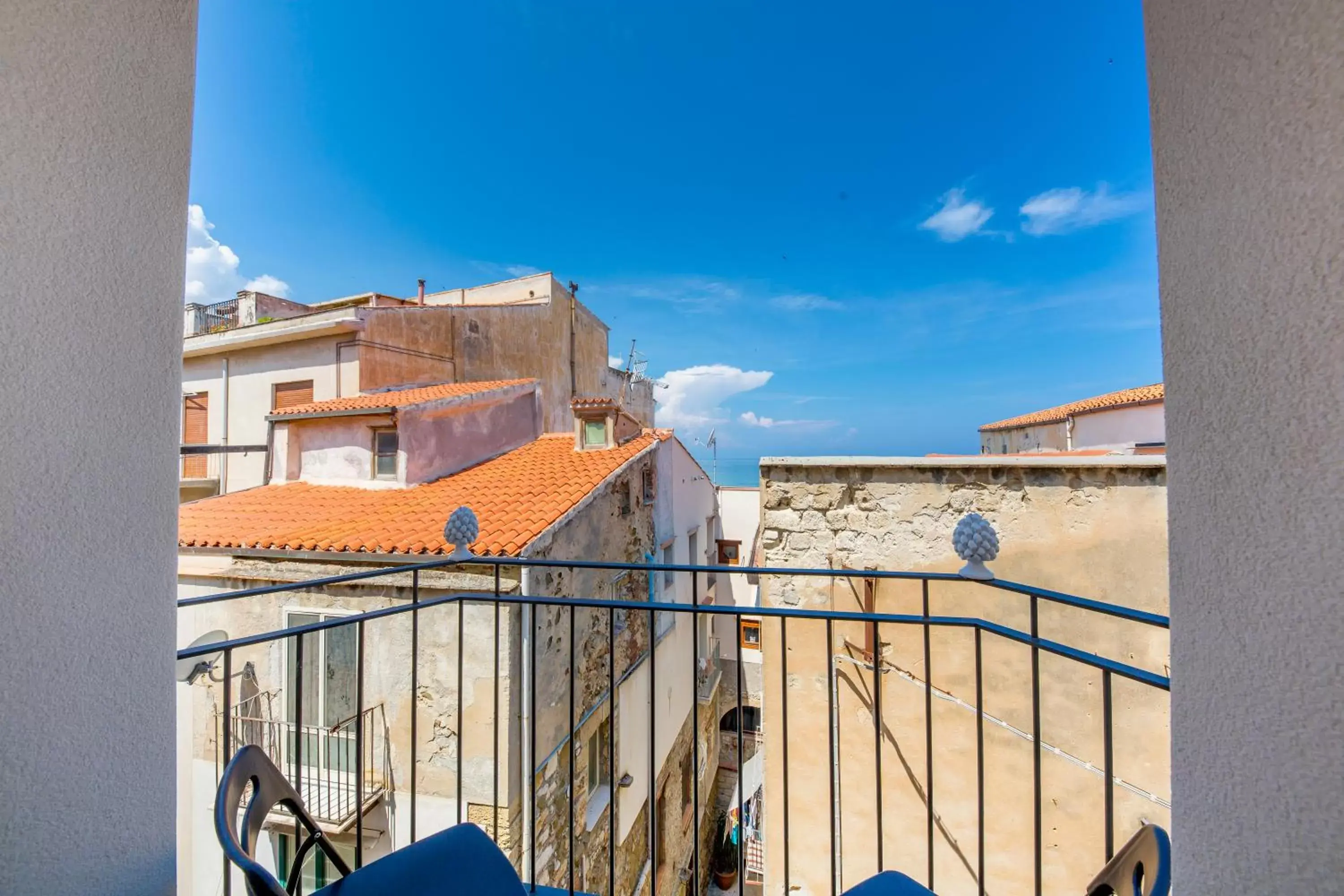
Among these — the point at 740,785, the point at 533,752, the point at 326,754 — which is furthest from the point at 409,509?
the point at 740,785

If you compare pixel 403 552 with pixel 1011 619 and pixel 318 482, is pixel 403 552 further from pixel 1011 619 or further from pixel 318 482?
pixel 1011 619

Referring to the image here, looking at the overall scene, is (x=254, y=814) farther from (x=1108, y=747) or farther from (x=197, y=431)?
(x=197, y=431)

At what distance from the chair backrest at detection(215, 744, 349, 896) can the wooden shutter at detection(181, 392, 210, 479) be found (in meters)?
10.8

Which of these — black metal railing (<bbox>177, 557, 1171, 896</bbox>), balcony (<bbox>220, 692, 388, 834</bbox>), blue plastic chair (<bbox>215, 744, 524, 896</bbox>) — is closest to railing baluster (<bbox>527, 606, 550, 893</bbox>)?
black metal railing (<bbox>177, 557, 1171, 896</bbox>)

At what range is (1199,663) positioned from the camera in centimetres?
62

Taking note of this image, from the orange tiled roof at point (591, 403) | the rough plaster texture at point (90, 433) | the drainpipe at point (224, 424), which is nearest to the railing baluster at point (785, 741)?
the rough plaster texture at point (90, 433)

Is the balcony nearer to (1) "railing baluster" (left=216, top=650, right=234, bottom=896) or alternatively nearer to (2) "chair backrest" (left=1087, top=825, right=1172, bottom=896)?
(1) "railing baluster" (left=216, top=650, right=234, bottom=896)

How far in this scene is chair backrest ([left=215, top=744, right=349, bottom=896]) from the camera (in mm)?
692

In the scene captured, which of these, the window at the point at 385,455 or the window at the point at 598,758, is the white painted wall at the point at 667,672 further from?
the window at the point at 385,455

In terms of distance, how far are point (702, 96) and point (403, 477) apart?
7.61 m

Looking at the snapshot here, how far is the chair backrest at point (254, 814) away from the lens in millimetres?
692

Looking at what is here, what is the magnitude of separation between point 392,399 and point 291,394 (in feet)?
9.57

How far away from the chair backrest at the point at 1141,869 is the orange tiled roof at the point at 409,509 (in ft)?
13.6

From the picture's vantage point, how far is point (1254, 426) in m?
0.56
